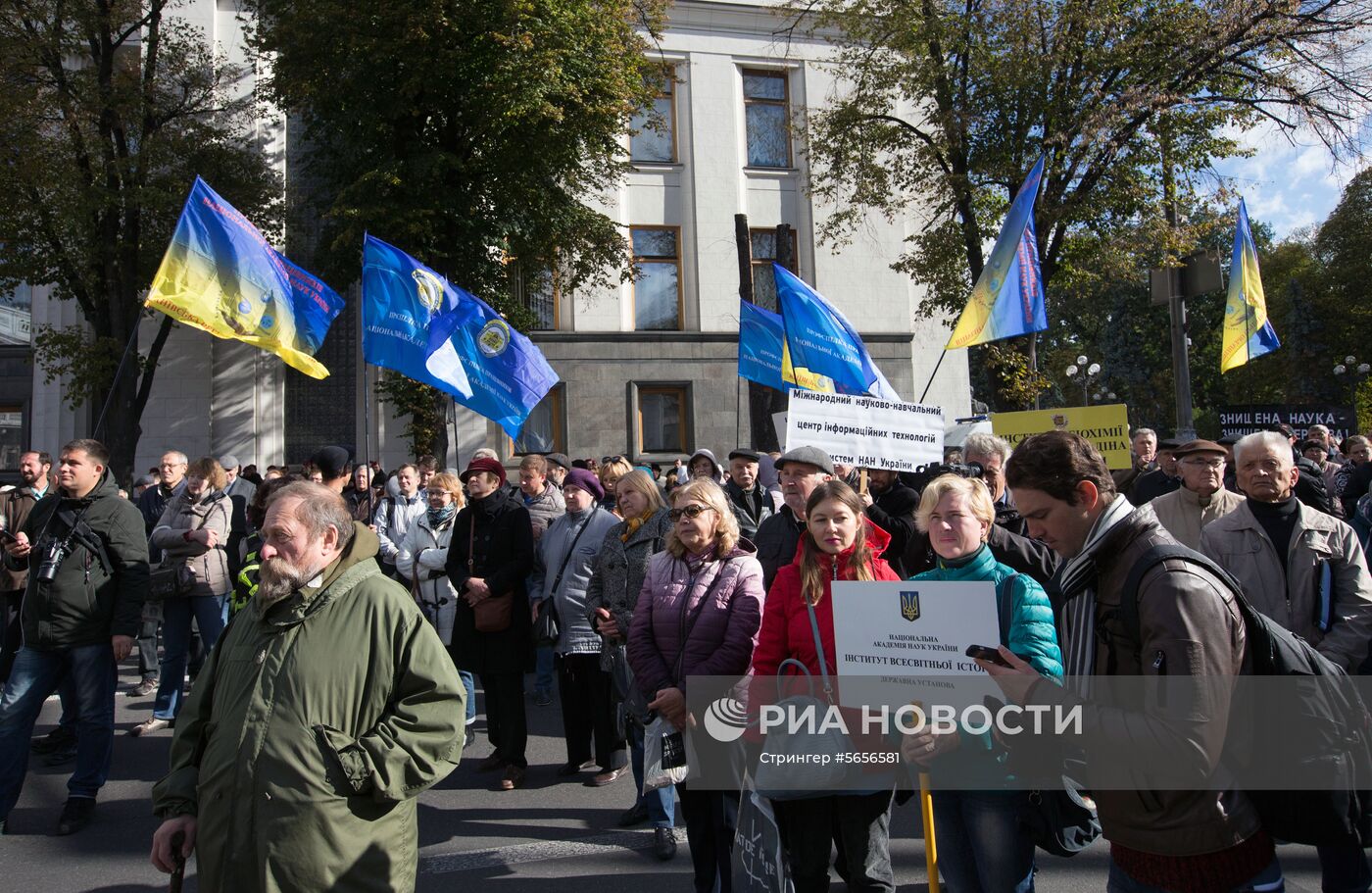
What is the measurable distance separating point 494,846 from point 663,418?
2074cm

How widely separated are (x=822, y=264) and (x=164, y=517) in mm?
20819

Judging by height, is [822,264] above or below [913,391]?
above

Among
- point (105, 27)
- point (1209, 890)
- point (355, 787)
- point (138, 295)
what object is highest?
point (105, 27)

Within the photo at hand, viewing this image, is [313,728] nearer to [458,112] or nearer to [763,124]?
[458,112]

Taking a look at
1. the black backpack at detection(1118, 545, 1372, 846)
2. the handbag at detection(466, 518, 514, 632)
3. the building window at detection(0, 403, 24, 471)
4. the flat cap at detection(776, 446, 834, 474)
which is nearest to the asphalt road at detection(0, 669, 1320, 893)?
the handbag at detection(466, 518, 514, 632)

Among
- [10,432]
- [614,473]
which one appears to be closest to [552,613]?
[614,473]

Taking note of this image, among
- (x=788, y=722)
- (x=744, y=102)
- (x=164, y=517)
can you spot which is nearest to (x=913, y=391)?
(x=744, y=102)

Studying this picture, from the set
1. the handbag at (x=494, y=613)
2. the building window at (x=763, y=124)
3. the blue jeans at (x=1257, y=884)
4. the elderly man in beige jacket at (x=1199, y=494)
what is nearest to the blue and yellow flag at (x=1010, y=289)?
the elderly man in beige jacket at (x=1199, y=494)

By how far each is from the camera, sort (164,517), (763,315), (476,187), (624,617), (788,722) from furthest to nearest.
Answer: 1. (476,187)
2. (763,315)
3. (164,517)
4. (624,617)
5. (788,722)

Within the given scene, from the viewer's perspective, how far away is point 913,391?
27000 mm

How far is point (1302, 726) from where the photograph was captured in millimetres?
2387

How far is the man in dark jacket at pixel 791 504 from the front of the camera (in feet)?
17.4

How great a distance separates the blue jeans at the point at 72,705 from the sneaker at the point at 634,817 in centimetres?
292

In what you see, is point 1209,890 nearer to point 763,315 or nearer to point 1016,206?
point 1016,206
